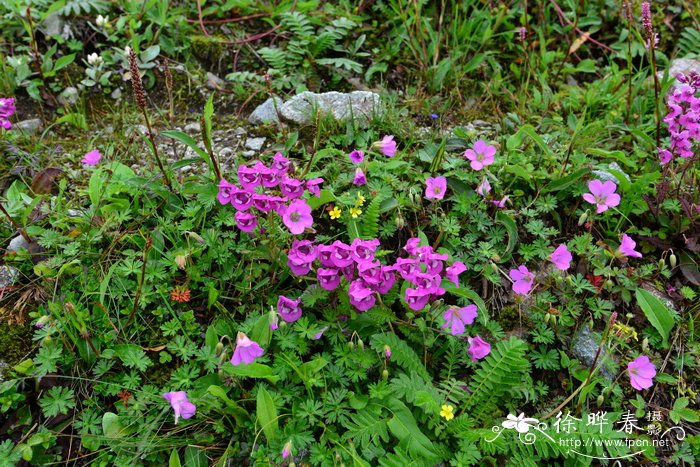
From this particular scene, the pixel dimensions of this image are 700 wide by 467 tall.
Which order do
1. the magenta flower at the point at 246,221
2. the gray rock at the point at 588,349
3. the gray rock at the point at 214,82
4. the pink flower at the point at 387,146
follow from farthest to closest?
the gray rock at the point at 214,82
the pink flower at the point at 387,146
the gray rock at the point at 588,349
the magenta flower at the point at 246,221

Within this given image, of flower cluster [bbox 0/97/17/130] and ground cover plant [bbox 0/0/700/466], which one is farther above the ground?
flower cluster [bbox 0/97/17/130]

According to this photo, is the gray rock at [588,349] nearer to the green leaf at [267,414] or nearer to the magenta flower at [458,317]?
the magenta flower at [458,317]

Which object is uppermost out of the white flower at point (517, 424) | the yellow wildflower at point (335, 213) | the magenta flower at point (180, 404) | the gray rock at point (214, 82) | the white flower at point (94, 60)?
the white flower at point (94, 60)

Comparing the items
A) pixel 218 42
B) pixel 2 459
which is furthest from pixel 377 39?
pixel 2 459

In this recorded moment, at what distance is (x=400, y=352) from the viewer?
2.36 metres

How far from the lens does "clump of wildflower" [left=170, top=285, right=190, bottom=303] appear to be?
2545 mm

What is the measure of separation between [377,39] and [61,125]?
7.31 feet

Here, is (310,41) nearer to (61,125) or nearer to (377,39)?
(377,39)

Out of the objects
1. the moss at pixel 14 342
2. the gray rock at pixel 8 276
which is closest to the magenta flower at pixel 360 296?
the moss at pixel 14 342

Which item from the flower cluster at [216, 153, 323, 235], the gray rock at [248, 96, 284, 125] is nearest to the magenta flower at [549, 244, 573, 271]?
the flower cluster at [216, 153, 323, 235]

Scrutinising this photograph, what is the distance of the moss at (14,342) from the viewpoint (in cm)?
246

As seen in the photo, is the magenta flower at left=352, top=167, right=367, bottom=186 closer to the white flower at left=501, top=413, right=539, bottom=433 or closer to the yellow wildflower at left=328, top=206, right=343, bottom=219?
the yellow wildflower at left=328, top=206, right=343, bottom=219

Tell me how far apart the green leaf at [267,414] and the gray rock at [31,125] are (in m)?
2.44

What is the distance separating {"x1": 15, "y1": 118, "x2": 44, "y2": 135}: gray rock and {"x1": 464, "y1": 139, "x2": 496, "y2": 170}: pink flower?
266 cm
